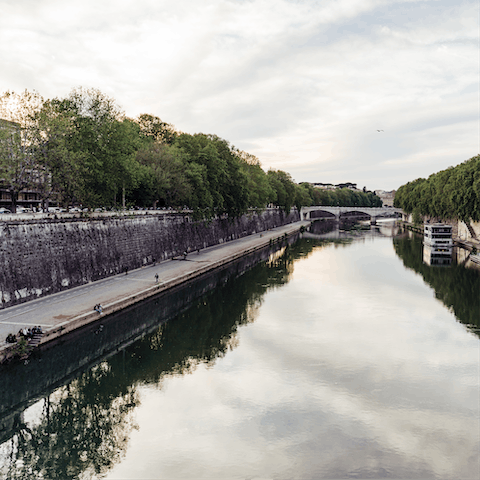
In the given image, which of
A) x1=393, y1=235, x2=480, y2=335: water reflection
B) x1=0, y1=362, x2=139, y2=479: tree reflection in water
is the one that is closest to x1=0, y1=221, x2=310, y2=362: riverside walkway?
x1=0, y1=362, x2=139, y2=479: tree reflection in water

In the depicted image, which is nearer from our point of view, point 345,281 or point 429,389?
point 429,389

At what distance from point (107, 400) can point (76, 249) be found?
18.1 metres

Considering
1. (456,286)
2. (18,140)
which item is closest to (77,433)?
(18,140)

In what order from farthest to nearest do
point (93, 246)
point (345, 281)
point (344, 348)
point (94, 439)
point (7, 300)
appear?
point (345, 281)
point (93, 246)
point (7, 300)
point (344, 348)
point (94, 439)

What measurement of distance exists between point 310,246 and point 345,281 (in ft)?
109

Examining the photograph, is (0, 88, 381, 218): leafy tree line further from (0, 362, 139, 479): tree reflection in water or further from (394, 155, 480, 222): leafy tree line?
(394, 155, 480, 222): leafy tree line

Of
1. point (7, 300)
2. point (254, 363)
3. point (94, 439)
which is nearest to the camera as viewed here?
Answer: point (94, 439)

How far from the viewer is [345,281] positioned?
43.4 meters

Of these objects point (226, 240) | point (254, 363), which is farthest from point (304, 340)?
point (226, 240)

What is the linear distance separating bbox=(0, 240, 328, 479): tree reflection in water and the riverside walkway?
127 inches

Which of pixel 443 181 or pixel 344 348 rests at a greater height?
pixel 443 181

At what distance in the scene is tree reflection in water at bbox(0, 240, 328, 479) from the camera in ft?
44.5

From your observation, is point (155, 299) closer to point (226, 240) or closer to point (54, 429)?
point (54, 429)

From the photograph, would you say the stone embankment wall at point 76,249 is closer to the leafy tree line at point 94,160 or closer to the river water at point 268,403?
the leafy tree line at point 94,160
